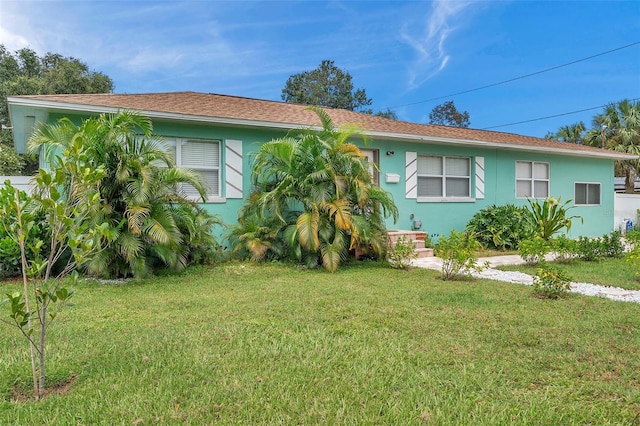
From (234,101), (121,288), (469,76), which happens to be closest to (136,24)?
(234,101)

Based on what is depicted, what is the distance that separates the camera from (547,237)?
1040 cm

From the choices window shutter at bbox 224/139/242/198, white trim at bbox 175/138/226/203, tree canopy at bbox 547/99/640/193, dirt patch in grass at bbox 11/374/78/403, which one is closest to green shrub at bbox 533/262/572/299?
dirt patch in grass at bbox 11/374/78/403

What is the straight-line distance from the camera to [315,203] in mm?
7445

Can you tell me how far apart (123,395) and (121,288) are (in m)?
3.55

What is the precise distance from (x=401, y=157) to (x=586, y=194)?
7768 mm

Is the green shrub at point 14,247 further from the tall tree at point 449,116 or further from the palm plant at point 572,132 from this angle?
the tall tree at point 449,116

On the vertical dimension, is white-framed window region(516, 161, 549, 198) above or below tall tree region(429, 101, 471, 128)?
below

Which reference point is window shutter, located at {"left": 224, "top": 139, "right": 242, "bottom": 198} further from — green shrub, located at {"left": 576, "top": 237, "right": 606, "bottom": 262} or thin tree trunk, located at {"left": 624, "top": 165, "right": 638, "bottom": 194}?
thin tree trunk, located at {"left": 624, "top": 165, "right": 638, "bottom": 194}

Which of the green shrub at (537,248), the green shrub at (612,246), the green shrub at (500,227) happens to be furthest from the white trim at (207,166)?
the green shrub at (612,246)

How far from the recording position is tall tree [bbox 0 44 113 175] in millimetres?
21516

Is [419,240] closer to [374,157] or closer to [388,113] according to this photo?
[374,157]

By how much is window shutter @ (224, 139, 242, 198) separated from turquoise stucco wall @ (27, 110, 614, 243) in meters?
0.10

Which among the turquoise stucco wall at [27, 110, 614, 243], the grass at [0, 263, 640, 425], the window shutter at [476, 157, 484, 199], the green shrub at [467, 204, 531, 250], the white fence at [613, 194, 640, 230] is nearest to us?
the grass at [0, 263, 640, 425]

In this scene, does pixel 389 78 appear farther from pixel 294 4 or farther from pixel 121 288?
pixel 121 288
